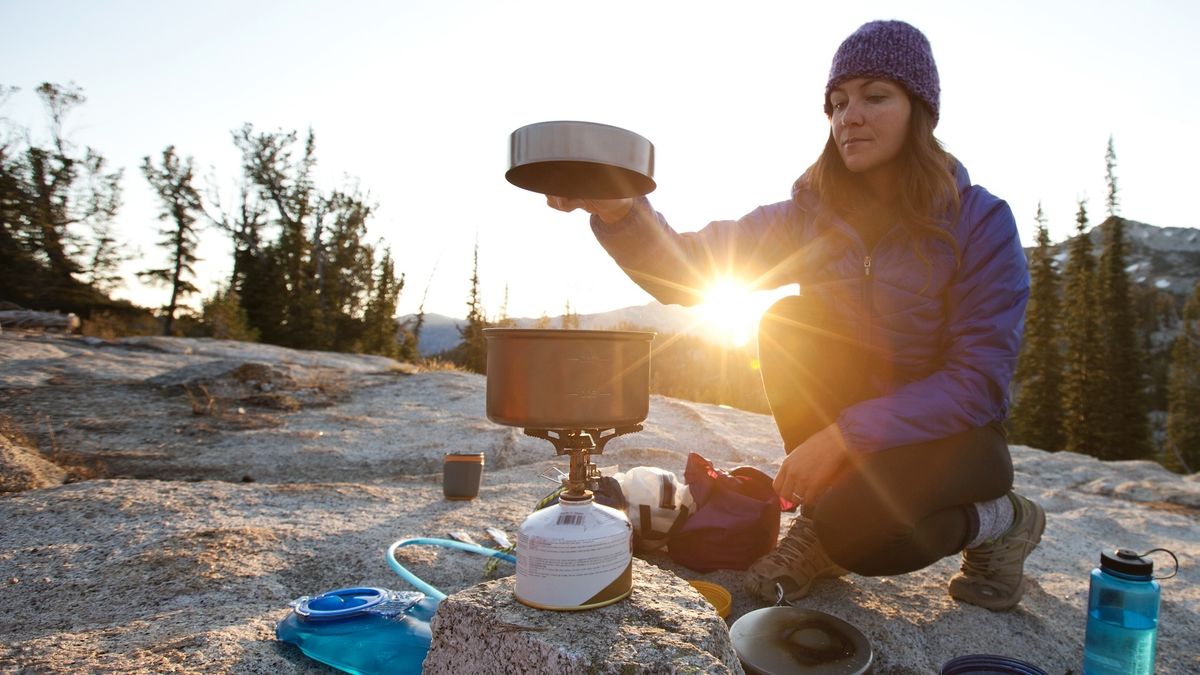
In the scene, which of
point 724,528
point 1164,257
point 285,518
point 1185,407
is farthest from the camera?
point 1164,257

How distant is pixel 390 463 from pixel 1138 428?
1275 inches

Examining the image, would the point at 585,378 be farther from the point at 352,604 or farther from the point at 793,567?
the point at 793,567

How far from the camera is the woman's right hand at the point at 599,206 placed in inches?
63.2

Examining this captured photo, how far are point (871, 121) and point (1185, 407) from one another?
130ft

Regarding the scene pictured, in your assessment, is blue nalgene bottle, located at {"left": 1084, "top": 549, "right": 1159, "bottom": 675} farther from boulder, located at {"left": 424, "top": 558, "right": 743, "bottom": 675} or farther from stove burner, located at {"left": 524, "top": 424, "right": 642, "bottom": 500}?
stove burner, located at {"left": 524, "top": 424, "right": 642, "bottom": 500}

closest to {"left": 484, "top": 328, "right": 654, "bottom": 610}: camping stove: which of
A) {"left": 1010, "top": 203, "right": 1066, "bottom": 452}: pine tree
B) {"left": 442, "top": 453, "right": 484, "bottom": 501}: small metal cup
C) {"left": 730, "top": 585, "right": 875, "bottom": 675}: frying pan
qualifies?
{"left": 730, "top": 585, "right": 875, "bottom": 675}: frying pan

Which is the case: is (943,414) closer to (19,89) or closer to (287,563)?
(287,563)

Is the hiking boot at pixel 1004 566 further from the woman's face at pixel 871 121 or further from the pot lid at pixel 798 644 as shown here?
the woman's face at pixel 871 121

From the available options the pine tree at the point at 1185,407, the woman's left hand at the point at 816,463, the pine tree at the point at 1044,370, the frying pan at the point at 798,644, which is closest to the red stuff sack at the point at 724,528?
the woman's left hand at the point at 816,463

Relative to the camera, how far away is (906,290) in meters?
1.95

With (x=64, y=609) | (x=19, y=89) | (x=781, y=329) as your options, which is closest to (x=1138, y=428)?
(x=781, y=329)

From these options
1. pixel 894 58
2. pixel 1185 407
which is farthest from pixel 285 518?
pixel 1185 407

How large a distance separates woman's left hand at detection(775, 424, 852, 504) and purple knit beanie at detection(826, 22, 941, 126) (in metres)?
1.06

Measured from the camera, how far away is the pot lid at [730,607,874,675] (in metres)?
1.45
